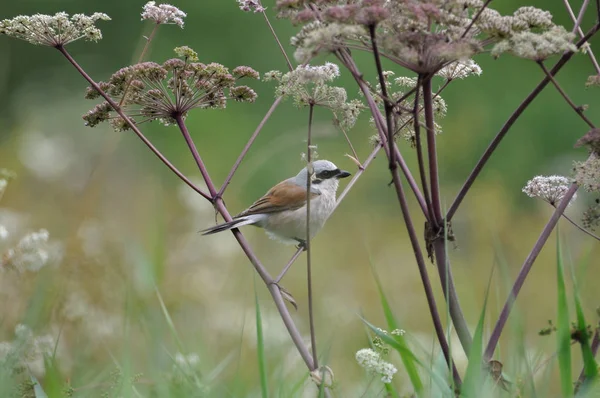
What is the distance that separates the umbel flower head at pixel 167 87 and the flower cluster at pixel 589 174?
3.35ft

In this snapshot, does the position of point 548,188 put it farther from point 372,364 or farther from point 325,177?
point 325,177

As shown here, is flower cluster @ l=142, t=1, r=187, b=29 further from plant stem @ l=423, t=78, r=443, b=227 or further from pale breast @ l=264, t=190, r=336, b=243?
pale breast @ l=264, t=190, r=336, b=243

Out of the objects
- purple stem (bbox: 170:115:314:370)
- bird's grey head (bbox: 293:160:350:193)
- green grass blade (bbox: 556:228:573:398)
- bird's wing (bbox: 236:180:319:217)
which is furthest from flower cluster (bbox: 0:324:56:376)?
bird's grey head (bbox: 293:160:350:193)

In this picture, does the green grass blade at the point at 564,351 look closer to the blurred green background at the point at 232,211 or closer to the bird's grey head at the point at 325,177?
the blurred green background at the point at 232,211

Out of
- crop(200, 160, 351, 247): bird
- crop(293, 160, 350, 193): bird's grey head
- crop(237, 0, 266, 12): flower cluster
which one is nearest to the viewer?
crop(237, 0, 266, 12): flower cluster

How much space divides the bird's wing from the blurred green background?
0.22 meters

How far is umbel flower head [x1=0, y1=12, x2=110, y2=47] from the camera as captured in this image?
2.43 meters

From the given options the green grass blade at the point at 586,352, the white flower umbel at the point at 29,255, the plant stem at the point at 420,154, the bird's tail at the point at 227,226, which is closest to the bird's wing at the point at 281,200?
the bird's tail at the point at 227,226

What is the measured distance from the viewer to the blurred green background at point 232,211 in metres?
2.81

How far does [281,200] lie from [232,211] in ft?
8.71

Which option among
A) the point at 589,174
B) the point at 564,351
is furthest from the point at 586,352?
the point at 589,174

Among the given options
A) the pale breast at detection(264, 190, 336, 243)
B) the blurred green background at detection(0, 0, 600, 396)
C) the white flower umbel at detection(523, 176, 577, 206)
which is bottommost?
the blurred green background at detection(0, 0, 600, 396)

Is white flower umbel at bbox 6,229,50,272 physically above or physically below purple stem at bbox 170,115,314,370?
below

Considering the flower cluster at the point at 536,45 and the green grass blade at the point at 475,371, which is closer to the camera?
the flower cluster at the point at 536,45
